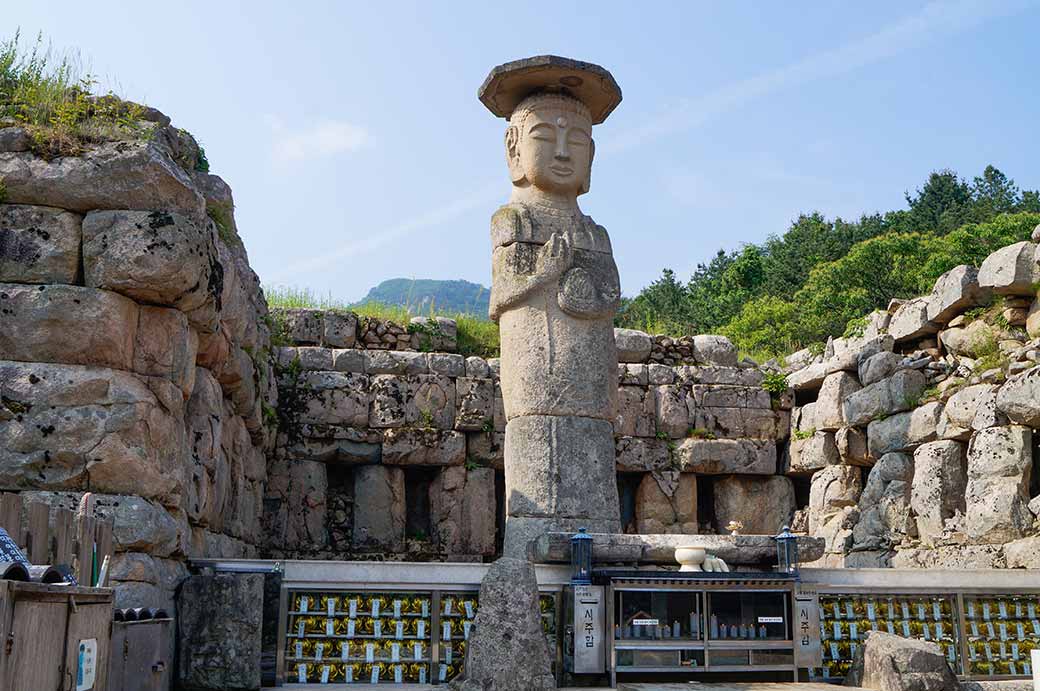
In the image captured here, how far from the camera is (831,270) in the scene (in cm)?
2842

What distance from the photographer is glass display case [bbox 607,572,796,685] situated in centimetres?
792

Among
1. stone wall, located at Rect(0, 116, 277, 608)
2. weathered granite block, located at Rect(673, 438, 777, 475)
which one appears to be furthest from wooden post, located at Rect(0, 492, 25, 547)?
weathered granite block, located at Rect(673, 438, 777, 475)

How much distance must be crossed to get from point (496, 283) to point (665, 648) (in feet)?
14.6

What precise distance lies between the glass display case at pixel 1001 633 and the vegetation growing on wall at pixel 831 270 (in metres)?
10.9

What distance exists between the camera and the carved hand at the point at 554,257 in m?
10.7

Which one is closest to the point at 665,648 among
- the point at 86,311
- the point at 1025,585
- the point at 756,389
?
the point at 1025,585

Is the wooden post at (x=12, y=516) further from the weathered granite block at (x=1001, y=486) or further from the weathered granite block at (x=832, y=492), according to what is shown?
the weathered granite block at (x=832, y=492)

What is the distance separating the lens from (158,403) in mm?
7262

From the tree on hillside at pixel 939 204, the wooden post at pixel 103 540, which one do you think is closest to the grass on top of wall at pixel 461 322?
the wooden post at pixel 103 540

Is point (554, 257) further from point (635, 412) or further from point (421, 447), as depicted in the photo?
point (635, 412)

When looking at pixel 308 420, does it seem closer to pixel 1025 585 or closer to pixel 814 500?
pixel 814 500

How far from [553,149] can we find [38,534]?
743 cm

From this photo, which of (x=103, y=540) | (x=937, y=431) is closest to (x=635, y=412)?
(x=937, y=431)

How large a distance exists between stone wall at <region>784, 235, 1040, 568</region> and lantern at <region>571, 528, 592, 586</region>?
200 inches
